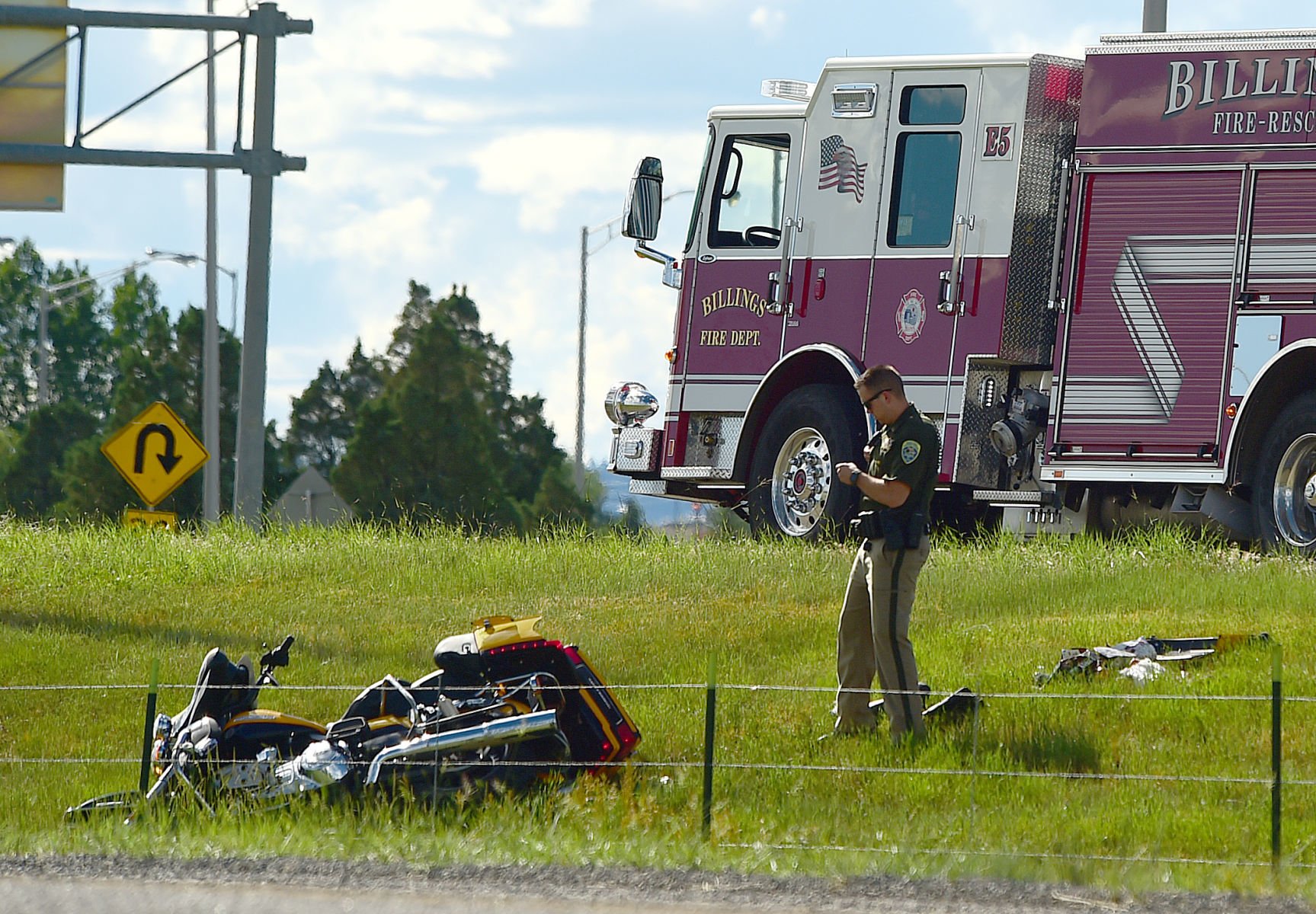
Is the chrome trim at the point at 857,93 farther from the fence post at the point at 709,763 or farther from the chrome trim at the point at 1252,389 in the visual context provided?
the fence post at the point at 709,763

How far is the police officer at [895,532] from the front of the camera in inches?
391

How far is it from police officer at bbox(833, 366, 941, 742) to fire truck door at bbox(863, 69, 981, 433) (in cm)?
516

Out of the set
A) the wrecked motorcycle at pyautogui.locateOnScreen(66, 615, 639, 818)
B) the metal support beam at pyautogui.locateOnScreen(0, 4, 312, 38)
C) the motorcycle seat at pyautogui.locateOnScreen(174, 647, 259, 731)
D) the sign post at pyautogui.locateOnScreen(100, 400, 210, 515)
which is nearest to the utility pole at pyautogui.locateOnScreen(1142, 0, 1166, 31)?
the metal support beam at pyautogui.locateOnScreen(0, 4, 312, 38)

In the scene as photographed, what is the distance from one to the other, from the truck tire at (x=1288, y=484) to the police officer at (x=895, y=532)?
4723mm

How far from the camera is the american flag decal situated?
15.9m

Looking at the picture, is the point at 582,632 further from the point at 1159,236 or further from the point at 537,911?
the point at 537,911

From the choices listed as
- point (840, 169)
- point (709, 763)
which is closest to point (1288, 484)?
point (840, 169)

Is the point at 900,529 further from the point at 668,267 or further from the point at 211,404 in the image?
the point at 211,404

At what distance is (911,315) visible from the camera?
1544 centimetres

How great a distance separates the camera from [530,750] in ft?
30.8

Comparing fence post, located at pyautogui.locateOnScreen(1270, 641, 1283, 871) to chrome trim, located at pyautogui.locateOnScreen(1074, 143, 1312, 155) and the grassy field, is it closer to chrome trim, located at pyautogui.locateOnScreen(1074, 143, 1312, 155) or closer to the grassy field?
the grassy field

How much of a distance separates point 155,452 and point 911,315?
30.6ft

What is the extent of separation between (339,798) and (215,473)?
28.6 m

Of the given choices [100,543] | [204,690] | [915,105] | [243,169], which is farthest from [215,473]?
[204,690]
